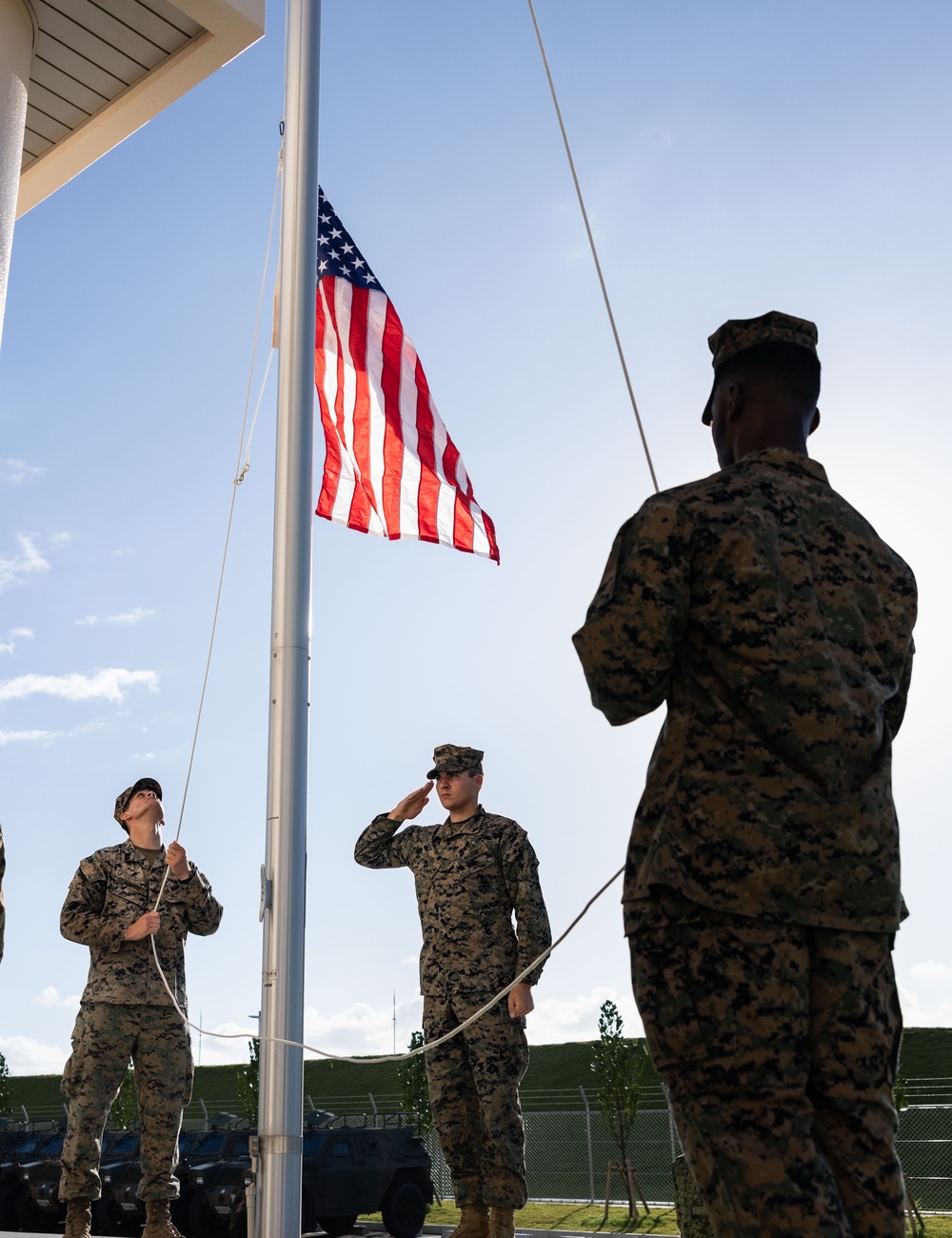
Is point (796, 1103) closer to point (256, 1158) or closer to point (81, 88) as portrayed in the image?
point (256, 1158)

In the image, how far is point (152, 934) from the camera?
619 centimetres

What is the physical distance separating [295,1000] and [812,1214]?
10.4ft

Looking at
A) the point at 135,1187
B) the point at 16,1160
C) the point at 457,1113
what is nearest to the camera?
the point at 457,1113

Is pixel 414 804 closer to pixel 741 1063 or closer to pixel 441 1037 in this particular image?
pixel 441 1037

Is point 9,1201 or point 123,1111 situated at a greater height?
point 123,1111

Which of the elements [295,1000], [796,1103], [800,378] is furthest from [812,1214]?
[295,1000]

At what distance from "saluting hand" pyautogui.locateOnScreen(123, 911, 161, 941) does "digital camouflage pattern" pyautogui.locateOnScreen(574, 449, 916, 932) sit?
419cm

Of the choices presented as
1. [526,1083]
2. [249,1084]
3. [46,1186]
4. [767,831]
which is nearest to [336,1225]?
[46,1186]

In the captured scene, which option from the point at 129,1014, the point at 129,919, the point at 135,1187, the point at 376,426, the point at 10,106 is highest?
the point at 10,106

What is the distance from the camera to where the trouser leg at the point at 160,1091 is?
607 cm

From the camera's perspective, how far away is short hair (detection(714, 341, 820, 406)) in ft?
9.13

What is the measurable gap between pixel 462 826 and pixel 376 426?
260 cm

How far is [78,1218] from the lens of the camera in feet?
19.2

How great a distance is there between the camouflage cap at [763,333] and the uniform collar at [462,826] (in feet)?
12.1
